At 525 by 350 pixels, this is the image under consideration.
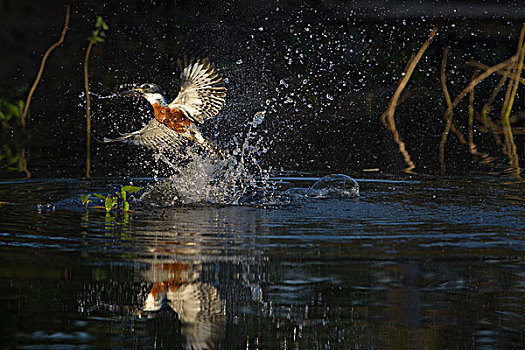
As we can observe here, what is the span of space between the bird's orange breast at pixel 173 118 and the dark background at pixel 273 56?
3.90 m

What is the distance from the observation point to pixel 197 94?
21.7ft

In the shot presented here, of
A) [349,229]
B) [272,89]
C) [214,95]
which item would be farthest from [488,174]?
[272,89]

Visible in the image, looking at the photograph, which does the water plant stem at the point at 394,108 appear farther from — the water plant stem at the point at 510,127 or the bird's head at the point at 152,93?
the bird's head at the point at 152,93

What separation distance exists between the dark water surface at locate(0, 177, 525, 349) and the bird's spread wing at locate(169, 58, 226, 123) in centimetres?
95

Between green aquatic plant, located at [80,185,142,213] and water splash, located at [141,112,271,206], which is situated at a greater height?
water splash, located at [141,112,271,206]

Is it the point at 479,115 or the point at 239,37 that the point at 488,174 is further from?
the point at 239,37

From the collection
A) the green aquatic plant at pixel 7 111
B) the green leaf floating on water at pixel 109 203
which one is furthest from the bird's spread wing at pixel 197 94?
the green aquatic plant at pixel 7 111

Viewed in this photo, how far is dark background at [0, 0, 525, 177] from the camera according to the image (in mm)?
11648

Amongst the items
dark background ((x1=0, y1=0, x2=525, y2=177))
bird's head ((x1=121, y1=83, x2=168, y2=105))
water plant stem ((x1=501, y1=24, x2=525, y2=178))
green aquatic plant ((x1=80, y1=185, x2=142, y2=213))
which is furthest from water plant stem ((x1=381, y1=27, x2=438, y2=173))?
green aquatic plant ((x1=80, y1=185, x2=142, y2=213))

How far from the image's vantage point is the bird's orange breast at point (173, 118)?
6559 millimetres

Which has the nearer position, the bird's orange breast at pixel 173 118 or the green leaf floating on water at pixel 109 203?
the green leaf floating on water at pixel 109 203

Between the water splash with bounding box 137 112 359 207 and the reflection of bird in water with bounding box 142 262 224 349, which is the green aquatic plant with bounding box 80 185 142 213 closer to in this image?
the water splash with bounding box 137 112 359 207

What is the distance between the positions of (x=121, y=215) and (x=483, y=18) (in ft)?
32.4

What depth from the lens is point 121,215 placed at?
5.52 meters
